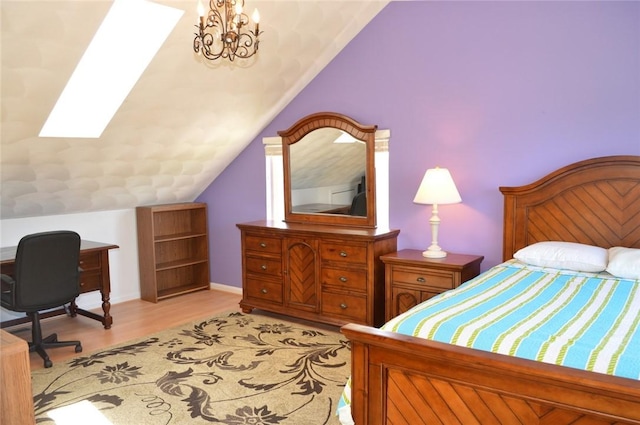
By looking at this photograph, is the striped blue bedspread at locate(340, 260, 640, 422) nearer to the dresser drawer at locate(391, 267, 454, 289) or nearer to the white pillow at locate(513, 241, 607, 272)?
the white pillow at locate(513, 241, 607, 272)

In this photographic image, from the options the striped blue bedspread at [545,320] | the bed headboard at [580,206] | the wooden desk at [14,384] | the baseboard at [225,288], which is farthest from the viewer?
the baseboard at [225,288]

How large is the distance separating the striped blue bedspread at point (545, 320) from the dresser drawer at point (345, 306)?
1.22m

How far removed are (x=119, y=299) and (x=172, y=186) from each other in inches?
48.9

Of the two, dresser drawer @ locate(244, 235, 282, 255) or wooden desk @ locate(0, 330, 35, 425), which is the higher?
wooden desk @ locate(0, 330, 35, 425)

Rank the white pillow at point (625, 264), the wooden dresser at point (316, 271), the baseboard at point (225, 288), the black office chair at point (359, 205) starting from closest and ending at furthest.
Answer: the white pillow at point (625, 264) < the wooden dresser at point (316, 271) < the black office chair at point (359, 205) < the baseboard at point (225, 288)

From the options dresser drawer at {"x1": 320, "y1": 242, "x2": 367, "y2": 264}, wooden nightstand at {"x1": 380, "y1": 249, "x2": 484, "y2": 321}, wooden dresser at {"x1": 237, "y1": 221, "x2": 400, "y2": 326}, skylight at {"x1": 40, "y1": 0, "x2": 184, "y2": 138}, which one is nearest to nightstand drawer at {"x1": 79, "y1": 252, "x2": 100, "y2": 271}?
skylight at {"x1": 40, "y1": 0, "x2": 184, "y2": 138}

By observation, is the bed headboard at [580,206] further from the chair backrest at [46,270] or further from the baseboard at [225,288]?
the chair backrest at [46,270]

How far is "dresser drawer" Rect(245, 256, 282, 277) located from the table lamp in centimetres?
132

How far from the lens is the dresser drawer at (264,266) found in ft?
14.4

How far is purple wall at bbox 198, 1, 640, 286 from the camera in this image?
3.25m

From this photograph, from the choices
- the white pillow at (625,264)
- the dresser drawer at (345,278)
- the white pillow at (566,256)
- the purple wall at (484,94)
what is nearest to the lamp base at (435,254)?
the purple wall at (484,94)

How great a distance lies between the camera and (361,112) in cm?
434

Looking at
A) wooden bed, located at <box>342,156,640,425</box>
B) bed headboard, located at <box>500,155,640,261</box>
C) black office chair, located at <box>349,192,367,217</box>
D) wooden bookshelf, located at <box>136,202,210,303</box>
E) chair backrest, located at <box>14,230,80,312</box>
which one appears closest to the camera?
wooden bed, located at <box>342,156,640,425</box>

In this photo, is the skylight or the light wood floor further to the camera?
the light wood floor
